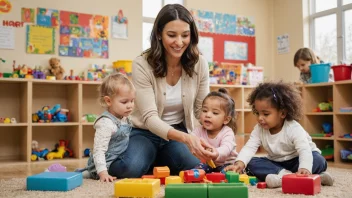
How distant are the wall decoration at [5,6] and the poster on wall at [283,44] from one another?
3192 mm

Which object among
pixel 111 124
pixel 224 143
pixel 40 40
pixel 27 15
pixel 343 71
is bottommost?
pixel 224 143

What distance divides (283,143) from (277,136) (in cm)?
4

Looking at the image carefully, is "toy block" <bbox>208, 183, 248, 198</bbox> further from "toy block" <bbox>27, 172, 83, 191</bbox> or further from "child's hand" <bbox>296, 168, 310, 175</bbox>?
"toy block" <bbox>27, 172, 83, 191</bbox>

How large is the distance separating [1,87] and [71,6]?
106 centimetres

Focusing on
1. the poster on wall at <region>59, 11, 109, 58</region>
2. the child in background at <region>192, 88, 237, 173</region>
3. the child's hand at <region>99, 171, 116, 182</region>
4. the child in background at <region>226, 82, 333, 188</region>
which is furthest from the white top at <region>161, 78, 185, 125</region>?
the poster on wall at <region>59, 11, 109, 58</region>

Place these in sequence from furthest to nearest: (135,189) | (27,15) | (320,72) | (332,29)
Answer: (332,29) → (27,15) → (320,72) → (135,189)

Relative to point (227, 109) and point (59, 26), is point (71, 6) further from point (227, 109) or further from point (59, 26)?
point (227, 109)

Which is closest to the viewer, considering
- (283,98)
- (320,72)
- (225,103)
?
(283,98)

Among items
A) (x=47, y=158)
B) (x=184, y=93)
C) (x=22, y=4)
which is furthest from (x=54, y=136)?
(x=184, y=93)

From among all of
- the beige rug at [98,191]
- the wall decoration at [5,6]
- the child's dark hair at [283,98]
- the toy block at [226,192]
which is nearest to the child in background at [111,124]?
the beige rug at [98,191]

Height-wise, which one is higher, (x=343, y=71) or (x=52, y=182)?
(x=343, y=71)

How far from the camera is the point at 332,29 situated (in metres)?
4.59

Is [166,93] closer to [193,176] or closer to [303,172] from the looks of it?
[193,176]

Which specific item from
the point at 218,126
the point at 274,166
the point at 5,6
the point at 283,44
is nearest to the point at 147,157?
the point at 218,126
